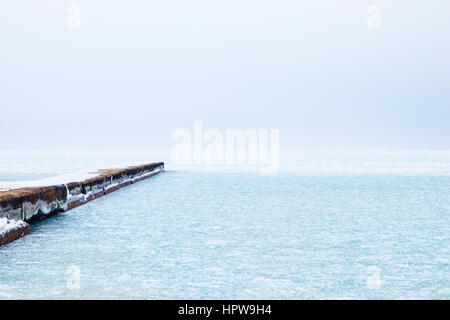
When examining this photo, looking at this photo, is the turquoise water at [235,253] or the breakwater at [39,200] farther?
the breakwater at [39,200]

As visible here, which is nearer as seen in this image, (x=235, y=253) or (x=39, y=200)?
(x=235, y=253)

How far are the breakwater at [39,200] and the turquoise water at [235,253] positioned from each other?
14cm

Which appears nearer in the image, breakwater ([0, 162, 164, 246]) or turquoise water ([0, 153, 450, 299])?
turquoise water ([0, 153, 450, 299])

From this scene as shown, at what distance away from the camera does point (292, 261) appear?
404 cm

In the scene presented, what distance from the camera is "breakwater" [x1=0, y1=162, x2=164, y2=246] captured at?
495cm

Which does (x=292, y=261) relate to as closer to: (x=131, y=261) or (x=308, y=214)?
(x=131, y=261)

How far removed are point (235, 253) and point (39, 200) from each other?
292 cm

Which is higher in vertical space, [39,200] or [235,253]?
[39,200]

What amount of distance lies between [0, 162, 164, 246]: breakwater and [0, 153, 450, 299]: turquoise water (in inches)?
5.5

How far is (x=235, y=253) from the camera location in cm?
433

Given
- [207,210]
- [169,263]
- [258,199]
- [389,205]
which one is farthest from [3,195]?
[389,205]

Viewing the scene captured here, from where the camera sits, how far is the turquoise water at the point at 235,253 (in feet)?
10.6
